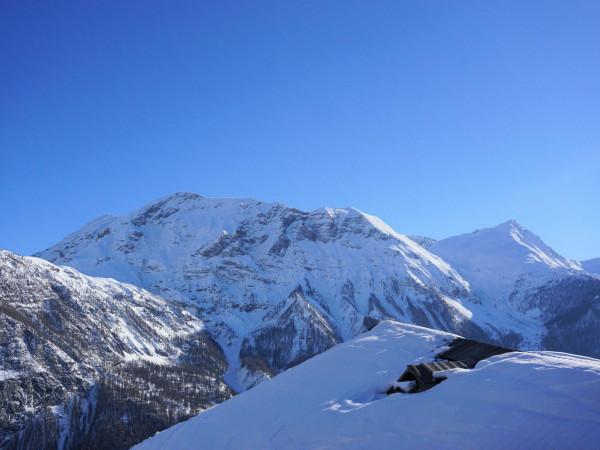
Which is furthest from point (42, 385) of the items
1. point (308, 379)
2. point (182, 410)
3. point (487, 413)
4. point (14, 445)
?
point (487, 413)

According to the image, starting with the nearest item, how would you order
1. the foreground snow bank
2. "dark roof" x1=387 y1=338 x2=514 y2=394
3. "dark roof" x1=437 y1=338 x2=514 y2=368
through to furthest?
the foreground snow bank, "dark roof" x1=387 y1=338 x2=514 y2=394, "dark roof" x1=437 y1=338 x2=514 y2=368

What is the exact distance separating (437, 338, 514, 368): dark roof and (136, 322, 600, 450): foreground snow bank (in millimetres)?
884

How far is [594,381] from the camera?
13625 millimetres

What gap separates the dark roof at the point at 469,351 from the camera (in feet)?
71.2

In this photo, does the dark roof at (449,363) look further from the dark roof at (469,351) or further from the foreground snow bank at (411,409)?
the foreground snow bank at (411,409)

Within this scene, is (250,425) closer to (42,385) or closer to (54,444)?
(54,444)

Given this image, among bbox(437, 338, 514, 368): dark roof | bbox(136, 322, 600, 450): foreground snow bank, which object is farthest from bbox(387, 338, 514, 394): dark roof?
bbox(136, 322, 600, 450): foreground snow bank

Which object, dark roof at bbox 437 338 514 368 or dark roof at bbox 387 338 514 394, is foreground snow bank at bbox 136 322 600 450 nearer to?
dark roof at bbox 387 338 514 394

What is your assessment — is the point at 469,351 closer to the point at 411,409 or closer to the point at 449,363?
the point at 449,363

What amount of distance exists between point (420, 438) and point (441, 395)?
7.18 ft

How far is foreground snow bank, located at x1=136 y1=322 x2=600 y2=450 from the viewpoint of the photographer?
12984 millimetres

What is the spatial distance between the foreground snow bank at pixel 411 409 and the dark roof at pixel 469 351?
0.88 metres

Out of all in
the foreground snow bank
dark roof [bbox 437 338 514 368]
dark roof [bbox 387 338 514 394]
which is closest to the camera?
the foreground snow bank

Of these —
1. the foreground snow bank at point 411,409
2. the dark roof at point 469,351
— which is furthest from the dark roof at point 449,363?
the foreground snow bank at point 411,409
